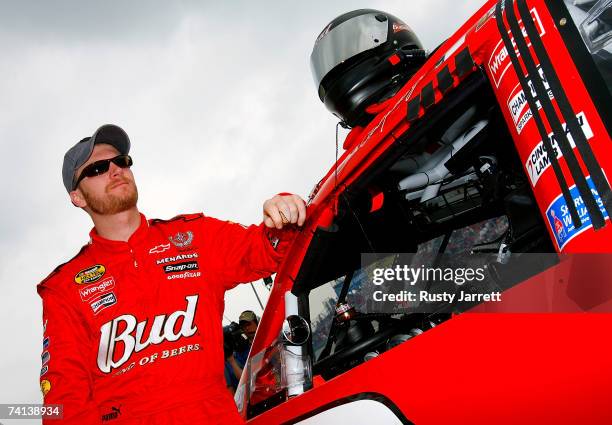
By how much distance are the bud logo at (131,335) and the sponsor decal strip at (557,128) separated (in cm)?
163

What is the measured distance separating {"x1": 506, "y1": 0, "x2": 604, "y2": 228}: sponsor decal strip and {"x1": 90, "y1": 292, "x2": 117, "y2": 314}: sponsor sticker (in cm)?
182

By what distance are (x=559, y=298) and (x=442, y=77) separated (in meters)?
0.72

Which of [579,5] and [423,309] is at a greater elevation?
[579,5]

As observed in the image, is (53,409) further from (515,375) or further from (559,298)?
(559,298)

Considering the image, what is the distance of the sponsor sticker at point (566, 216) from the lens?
90 centimetres

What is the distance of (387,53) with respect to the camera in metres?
2.36

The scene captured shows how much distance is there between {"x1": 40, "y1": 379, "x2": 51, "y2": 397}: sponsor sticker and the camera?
6.55ft

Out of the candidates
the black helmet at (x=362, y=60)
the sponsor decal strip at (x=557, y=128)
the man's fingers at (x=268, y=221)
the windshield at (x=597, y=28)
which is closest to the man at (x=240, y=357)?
the black helmet at (x=362, y=60)

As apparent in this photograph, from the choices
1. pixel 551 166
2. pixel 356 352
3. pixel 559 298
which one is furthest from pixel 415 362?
pixel 356 352

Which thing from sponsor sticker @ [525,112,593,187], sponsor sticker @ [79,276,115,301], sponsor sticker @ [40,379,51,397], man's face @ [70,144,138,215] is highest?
man's face @ [70,144,138,215]

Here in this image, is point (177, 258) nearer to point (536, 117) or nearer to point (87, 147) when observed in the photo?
point (87, 147)

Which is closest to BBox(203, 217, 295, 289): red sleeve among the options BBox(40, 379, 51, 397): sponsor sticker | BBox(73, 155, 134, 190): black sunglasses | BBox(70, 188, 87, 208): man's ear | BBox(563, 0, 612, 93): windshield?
BBox(73, 155, 134, 190): black sunglasses

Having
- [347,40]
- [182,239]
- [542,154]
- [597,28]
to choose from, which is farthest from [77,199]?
[597,28]

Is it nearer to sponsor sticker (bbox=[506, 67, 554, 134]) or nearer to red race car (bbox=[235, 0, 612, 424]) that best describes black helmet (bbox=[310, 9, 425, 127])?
red race car (bbox=[235, 0, 612, 424])
